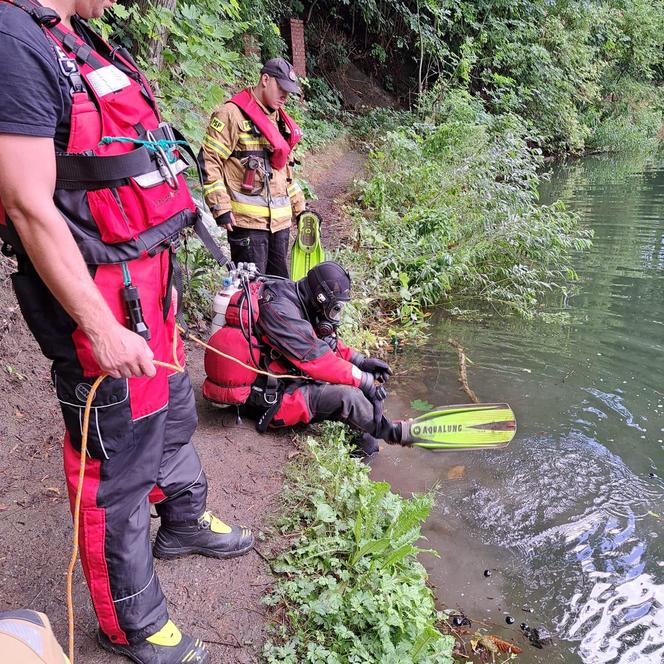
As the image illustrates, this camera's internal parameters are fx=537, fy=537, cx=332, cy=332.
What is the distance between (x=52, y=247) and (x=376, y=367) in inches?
119

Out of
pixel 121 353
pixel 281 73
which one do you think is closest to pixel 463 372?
pixel 281 73

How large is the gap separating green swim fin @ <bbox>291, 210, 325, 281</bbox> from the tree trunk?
7.54ft

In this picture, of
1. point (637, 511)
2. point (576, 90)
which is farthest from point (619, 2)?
point (637, 511)

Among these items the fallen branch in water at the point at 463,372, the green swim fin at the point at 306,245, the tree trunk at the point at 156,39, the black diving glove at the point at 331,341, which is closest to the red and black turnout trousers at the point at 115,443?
the black diving glove at the point at 331,341

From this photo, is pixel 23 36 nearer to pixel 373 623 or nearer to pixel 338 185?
pixel 373 623

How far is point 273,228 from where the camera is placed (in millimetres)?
4781

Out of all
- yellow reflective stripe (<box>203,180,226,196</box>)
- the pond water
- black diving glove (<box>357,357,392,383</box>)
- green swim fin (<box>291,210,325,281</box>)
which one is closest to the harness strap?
yellow reflective stripe (<box>203,180,226,196</box>)

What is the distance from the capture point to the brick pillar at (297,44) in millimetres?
13828

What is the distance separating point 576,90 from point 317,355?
20847mm

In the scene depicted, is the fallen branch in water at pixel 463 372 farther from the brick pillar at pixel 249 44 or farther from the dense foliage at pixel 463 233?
the brick pillar at pixel 249 44

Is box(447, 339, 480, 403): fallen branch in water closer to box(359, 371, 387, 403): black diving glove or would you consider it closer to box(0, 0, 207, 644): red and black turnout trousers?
box(359, 371, 387, 403): black diving glove

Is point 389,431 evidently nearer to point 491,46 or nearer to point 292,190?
point 292,190

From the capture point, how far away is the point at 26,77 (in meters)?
1.35

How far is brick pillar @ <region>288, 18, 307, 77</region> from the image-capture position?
13.8 meters
